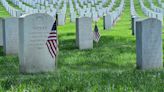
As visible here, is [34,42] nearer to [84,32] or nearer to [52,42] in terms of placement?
[52,42]

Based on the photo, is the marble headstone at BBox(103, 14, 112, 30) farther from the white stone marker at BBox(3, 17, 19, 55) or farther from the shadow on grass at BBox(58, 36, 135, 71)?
the white stone marker at BBox(3, 17, 19, 55)

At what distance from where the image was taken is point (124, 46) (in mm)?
20234

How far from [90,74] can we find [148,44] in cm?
269

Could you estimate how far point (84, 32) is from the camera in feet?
63.9

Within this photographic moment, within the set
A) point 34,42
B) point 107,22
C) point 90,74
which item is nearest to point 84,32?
point 34,42

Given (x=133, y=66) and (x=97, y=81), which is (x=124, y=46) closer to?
(x=133, y=66)

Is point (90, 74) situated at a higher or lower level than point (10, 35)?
lower

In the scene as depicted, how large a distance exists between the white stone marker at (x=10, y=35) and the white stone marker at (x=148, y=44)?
539 centimetres

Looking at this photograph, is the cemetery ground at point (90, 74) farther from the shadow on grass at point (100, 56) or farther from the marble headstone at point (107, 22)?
the marble headstone at point (107, 22)

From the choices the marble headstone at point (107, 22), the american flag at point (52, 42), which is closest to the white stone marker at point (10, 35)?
the american flag at point (52, 42)

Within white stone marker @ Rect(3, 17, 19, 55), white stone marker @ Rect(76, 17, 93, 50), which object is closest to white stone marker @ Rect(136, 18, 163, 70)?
white stone marker @ Rect(76, 17, 93, 50)

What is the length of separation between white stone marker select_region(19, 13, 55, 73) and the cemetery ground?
415 millimetres

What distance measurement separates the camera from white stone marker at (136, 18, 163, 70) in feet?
46.4

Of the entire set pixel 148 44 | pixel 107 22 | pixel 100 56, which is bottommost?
pixel 100 56
